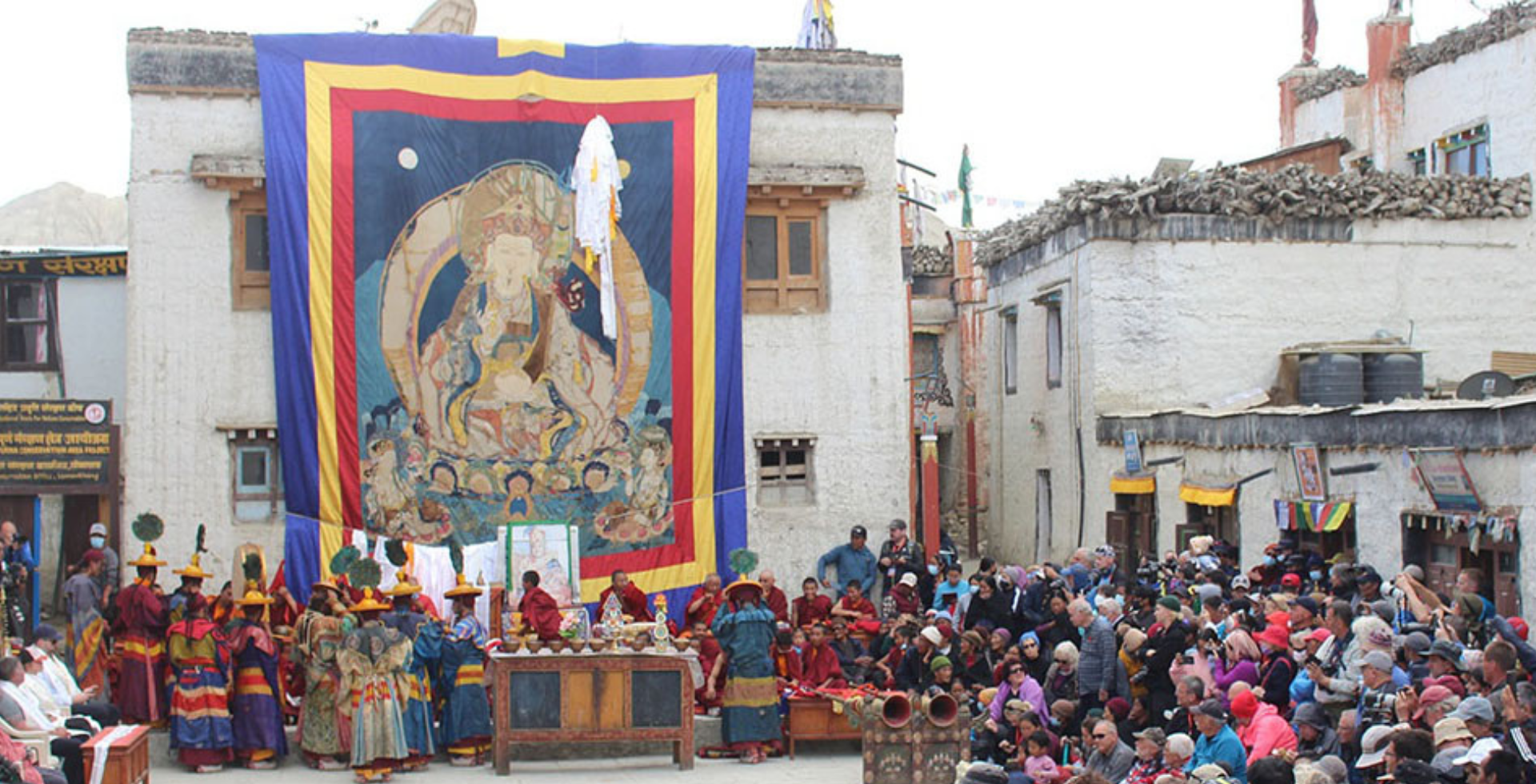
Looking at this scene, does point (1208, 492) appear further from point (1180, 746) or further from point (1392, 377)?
point (1180, 746)

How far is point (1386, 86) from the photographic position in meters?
28.7

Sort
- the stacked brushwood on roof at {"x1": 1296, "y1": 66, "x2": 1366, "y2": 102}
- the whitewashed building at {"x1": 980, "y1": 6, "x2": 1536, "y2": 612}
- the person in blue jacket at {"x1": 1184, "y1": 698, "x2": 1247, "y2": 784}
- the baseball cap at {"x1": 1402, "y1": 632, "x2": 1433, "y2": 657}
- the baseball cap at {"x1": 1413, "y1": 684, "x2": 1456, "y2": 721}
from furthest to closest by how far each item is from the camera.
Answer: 1. the stacked brushwood on roof at {"x1": 1296, "y1": 66, "x2": 1366, "y2": 102}
2. the whitewashed building at {"x1": 980, "y1": 6, "x2": 1536, "y2": 612}
3. the baseball cap at {"x1": 1402, "y1": 632, "x2": 1433, "y2": 657}
4. the person in blue jacket at {"x1": 1184, "y1": 698, "x2": 1247, "y2": 784}
5. the baseball cap at {"x1": 1413, "y1": 684, "x2": 1456, "y2": 721}

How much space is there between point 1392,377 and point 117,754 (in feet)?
53.0

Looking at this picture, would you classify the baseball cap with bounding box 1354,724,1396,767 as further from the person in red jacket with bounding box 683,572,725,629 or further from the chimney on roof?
the chimney on roof

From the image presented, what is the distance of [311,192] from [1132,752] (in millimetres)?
10916

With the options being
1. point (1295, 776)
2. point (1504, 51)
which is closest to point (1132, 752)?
point (1295, 776)

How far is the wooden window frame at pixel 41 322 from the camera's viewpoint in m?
21.7

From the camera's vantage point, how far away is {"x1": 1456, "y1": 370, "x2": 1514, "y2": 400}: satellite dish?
57.3 feet

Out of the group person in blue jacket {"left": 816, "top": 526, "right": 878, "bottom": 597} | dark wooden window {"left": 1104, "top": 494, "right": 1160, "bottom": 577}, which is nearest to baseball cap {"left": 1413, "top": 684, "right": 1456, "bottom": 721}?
person in blue jacket {"left": 816, "top": 526, "right": 878, "bottom": 597}

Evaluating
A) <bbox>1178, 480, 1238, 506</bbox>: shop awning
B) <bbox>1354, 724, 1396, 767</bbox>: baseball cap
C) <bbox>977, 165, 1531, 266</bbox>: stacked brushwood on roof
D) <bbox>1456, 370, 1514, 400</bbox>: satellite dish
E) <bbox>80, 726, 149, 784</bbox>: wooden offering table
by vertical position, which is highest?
<bbox>977, 165, 1531, 266</bbox>: stacked brushwood on roof

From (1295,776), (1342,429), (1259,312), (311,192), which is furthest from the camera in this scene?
(1259,312)

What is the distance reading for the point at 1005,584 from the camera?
51.6ft

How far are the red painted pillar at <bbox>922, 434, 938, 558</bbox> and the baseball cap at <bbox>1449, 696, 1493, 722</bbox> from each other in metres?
11.4

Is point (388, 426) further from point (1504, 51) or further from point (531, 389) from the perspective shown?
point (1504, 51)
